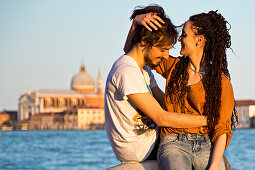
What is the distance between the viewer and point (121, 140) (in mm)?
1770

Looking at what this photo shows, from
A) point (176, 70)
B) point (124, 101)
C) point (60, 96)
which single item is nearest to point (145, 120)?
point (124, 101)

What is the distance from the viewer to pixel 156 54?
178 centimetres

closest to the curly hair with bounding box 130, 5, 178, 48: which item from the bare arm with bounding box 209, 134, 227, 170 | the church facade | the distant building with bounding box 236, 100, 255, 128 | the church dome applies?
the bare arm with bounding box 209, 134, 227, 170

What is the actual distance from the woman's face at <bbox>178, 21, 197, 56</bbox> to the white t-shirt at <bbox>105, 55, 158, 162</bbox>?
20cm

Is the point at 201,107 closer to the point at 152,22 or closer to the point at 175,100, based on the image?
the point at 175,100

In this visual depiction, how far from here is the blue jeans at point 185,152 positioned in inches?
65.5

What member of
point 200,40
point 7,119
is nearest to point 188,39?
point 200,40

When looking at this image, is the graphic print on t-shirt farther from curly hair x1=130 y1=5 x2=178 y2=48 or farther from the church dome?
the church dome

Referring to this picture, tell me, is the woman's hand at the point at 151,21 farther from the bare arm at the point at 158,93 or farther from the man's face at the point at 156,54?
the bare arm at the point at 158,93

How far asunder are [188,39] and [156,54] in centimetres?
14

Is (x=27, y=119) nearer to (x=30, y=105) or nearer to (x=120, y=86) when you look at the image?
(x=30, y=105)

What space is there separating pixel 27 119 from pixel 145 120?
6422cm

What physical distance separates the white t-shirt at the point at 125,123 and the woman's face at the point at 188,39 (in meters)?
0.20

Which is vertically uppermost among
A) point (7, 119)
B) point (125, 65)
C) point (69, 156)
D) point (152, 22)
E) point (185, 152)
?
point (152, 22)
